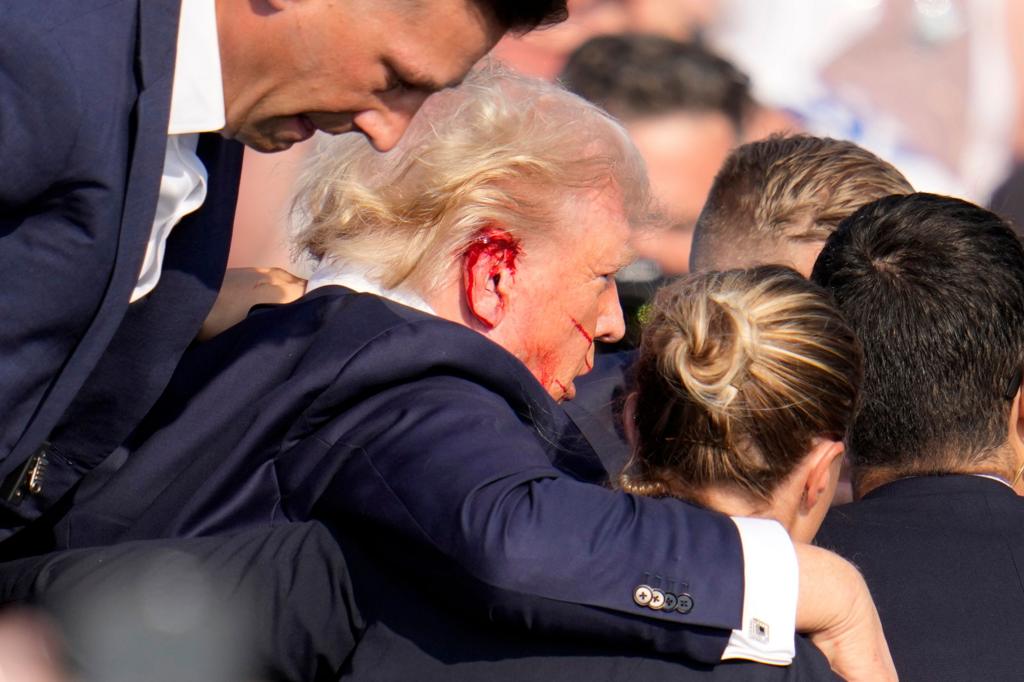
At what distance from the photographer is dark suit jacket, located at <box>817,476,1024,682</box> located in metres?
1.74

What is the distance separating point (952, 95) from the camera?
417 cm

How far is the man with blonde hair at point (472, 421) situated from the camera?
1549 mm

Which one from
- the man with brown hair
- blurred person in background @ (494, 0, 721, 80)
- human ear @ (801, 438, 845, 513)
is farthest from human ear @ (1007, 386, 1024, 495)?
blurred person in background @ (494, 0, 721, 80)

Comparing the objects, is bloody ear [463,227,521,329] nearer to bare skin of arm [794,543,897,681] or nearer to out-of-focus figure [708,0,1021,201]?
bare skin of arm [794,543,897,681]

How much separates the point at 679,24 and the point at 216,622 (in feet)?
9.82

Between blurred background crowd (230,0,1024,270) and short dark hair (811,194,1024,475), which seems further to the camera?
blurred background crowd (230,0,1024,270)

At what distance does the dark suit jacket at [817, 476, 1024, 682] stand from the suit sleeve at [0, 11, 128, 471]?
1.05m

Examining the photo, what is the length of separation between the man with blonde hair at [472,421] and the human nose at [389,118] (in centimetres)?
25

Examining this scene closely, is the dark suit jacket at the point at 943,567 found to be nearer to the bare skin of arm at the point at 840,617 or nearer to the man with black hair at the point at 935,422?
the man with black hair at the point at 935,422

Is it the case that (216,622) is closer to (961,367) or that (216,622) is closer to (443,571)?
(443,571)

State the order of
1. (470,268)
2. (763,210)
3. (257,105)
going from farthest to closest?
1. (763,210)
2. (470,268)
3. (257,105)

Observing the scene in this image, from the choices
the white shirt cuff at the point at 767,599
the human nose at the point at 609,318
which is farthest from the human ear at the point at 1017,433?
the human nose at the point at 609,318

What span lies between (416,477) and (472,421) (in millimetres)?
110

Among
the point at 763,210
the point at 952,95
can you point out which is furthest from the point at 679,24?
the point at 763,210
